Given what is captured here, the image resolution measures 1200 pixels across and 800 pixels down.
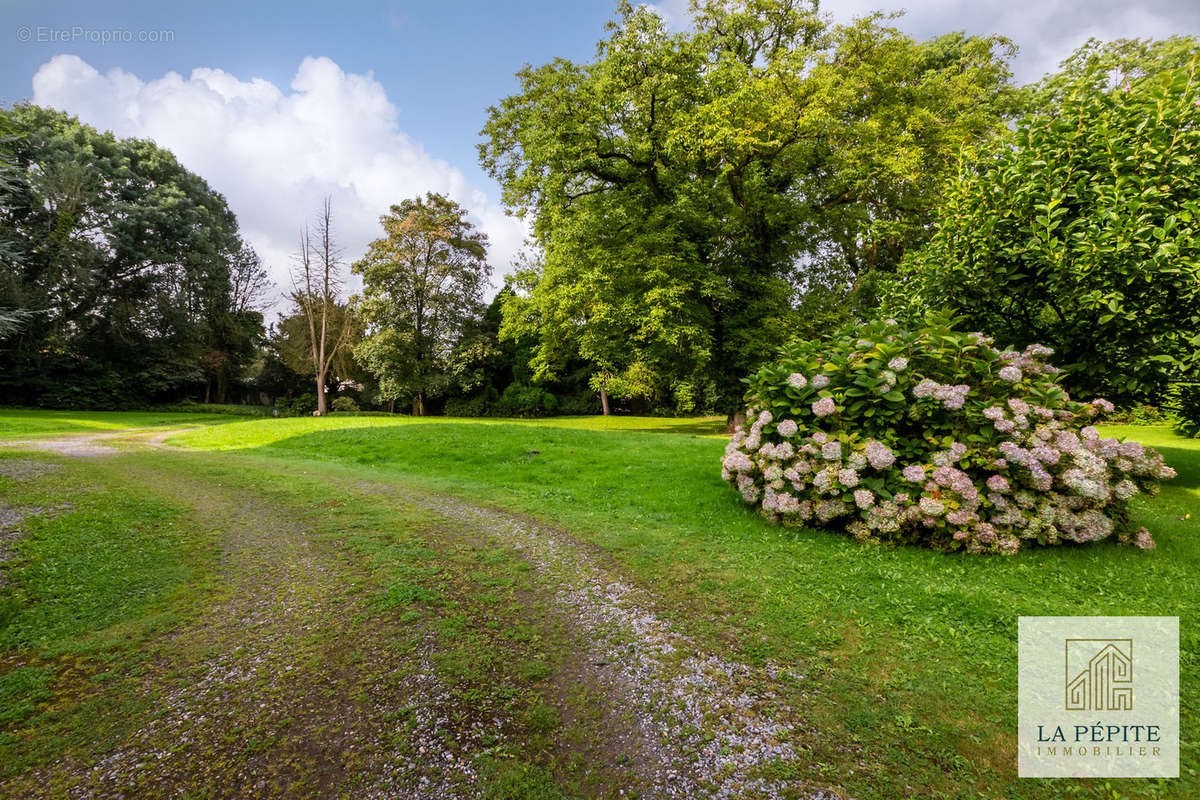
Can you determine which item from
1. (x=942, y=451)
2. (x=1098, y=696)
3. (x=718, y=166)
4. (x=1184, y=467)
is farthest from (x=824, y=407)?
(x=718, y=166)

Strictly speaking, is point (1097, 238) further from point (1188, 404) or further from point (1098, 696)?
point (1098, 696)

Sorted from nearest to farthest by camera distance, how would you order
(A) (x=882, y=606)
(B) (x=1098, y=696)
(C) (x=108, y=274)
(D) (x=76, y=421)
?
(B) (x=1098, y=696), (A) (x=882, y=606), (D) (x=76, y=421), (C) (x=108, y=274)

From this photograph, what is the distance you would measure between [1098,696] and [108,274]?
4653 cm

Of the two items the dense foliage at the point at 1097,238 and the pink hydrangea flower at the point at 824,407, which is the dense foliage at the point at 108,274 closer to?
the pink hydrangea flower at the point at 824,407

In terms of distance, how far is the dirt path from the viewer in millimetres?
2346

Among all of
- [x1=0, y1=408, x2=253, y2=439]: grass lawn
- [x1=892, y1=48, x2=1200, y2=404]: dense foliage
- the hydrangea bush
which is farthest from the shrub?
[x1=0, y1=408, x2=253, y2=439]: grass lawn

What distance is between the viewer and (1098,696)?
9.76 ft

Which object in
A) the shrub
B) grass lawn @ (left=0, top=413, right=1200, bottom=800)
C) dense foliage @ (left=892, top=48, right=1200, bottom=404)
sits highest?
dense foliage @ (left=892, top=48, right=1200, bottom=404)

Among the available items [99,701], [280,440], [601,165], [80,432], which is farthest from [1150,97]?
[80,432]

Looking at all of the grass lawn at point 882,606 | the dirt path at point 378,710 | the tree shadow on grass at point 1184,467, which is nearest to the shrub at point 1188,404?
the tree shadow on grass at point 1184,467

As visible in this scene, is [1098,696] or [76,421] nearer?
[1098,696]

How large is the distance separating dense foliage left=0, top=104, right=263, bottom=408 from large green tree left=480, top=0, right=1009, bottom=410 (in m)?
27.6

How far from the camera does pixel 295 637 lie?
3.67m

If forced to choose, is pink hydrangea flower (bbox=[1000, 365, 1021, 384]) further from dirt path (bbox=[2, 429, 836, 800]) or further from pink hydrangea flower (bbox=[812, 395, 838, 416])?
dirt path (bbox=[2, 429, 836, 800])
